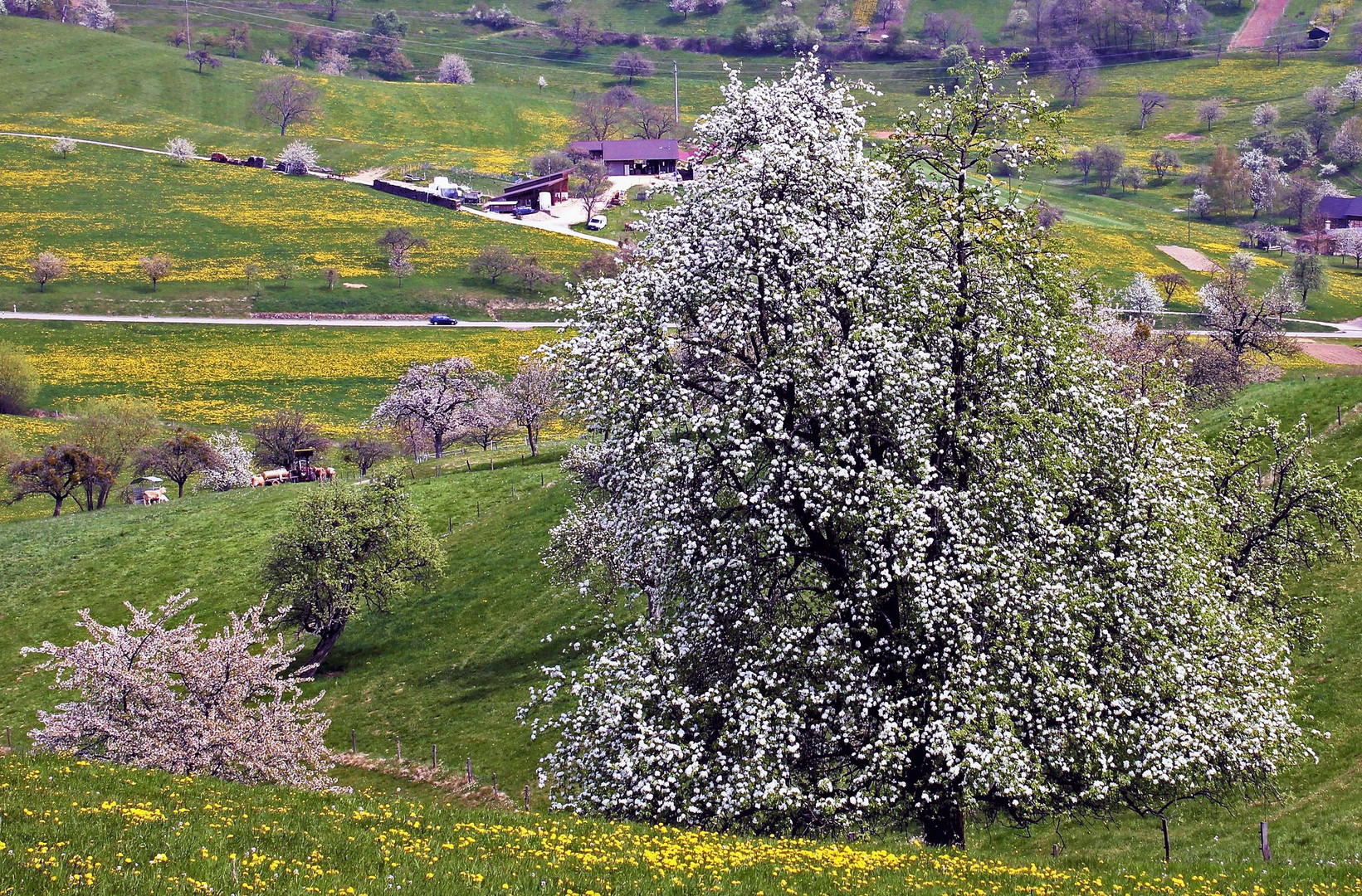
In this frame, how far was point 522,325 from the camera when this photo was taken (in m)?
144

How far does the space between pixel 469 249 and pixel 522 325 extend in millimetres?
31557

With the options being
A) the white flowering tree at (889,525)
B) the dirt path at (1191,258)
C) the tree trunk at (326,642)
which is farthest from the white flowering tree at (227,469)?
the dirt path at (1191,258)

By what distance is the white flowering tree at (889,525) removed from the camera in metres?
22.5

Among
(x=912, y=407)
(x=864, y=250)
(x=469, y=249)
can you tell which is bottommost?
(x=469, y=249)

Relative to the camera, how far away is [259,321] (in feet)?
457

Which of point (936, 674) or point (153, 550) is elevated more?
point (936, 674)

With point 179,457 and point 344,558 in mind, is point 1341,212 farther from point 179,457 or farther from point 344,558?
point 344,558

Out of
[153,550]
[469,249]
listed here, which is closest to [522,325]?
[469,249]

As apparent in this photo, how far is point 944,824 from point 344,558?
144ft

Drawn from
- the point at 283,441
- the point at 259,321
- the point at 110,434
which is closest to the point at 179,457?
the point at 110,434

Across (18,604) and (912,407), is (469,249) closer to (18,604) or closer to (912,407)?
(18,604)

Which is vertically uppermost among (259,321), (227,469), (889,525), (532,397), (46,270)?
(889,525)

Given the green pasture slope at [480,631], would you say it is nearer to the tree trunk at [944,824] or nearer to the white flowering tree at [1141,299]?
the tree trunk at [944,824]

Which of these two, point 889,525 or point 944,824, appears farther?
point 944,824
